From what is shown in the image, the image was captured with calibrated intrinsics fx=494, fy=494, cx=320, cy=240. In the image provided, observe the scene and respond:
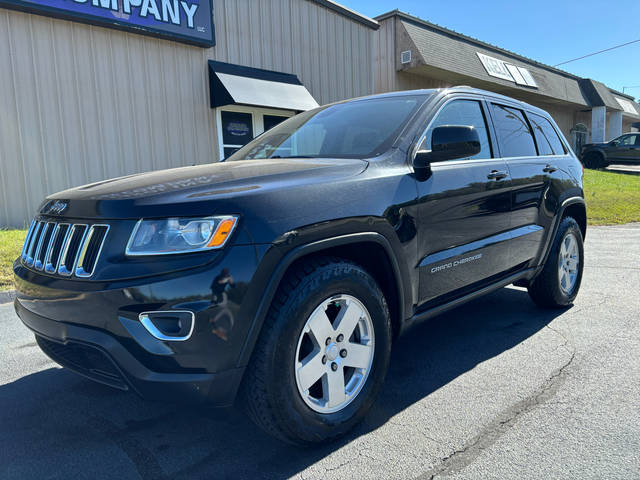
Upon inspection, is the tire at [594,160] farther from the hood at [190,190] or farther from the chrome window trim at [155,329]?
the chrome window trim at [155,329]

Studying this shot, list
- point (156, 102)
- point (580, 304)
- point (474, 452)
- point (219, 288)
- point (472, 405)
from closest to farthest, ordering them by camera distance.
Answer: point (219, 288), point (474, 452), point (472, 405), point (580, 304), point (156, 102)

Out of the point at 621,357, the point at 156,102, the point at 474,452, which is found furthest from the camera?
the point at 156,102

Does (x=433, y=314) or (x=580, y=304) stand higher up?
(x=433, y=314)

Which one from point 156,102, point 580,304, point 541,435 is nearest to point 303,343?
point 541,435

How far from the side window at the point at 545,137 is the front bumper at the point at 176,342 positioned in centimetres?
324

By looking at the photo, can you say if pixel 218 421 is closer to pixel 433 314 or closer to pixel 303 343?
pixel 303 343

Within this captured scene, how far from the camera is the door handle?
329 centimetres

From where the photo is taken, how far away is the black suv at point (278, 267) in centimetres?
188

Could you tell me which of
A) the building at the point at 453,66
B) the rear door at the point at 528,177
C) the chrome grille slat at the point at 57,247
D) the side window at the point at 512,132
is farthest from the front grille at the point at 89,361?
the building at the point at 453,66

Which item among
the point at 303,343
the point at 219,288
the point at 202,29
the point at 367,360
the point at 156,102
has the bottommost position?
the point at 367,360

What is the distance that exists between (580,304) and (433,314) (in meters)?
2.35

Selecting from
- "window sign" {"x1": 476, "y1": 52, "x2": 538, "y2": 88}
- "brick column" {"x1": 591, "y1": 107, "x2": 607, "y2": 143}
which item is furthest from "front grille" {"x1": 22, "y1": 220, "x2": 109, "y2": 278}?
"brick column" {"x1": 591, "y1": 107, "x2": 607, "y2": 143}

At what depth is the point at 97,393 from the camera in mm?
2836

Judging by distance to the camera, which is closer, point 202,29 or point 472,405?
point 472,405
